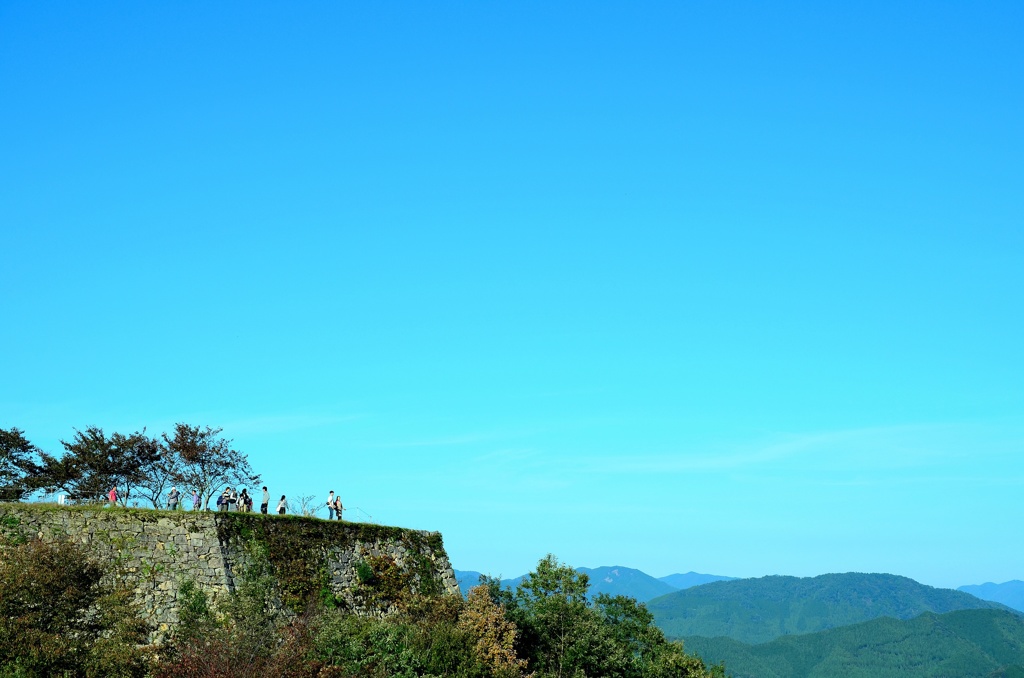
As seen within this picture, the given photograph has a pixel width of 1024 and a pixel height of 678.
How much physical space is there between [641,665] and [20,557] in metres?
44.7

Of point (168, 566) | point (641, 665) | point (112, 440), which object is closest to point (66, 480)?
point (112, 440)

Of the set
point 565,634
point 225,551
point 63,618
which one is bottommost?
point 565,634

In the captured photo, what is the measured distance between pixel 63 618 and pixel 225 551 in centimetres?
776

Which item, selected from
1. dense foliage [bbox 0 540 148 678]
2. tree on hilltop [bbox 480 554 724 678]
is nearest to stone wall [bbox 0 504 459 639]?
dense foliage [bbox 0 540 148 678]

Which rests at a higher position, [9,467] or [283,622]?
[9,467]

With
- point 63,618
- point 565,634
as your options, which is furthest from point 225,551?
point 565,634

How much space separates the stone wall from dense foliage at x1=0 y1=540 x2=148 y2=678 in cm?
103

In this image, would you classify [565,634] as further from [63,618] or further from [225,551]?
[63,618]

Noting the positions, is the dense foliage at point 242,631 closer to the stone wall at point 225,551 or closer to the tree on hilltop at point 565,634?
the stone wall at point 225,551

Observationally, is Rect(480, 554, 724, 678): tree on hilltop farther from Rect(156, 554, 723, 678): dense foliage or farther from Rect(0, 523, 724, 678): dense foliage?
Rect(0, 523, 724, 678): dense foliage

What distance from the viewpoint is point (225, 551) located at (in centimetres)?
4816

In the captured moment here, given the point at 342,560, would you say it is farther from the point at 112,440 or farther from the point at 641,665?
the point at 641,665

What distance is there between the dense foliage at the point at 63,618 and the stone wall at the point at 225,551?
3.38 ft

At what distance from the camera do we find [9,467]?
61.0m
